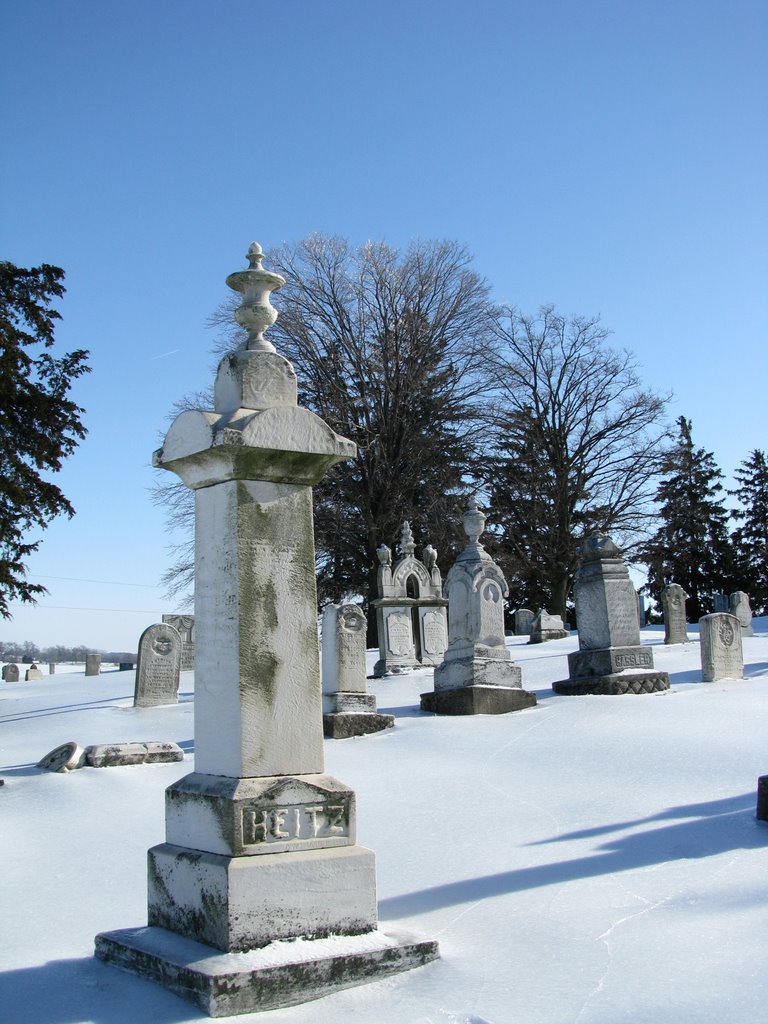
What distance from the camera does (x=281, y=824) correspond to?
4168 mm

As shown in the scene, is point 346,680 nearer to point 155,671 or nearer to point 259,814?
point 155,671

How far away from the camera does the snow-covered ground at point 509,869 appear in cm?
374

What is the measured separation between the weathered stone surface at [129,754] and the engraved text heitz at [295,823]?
5.59m

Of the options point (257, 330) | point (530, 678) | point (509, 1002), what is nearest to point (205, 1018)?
point (509, 1002)

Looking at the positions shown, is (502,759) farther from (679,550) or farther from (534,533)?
(679,550)

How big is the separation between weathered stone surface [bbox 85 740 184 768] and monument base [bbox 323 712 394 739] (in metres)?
2.48

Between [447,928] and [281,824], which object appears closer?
[281,824]

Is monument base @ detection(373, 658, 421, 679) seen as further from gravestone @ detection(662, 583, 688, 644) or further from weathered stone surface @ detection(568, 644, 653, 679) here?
weathered stone surface @ detection(568, 644, 653, 679)

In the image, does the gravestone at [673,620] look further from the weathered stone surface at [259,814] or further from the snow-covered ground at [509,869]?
the weathered stone surface at [259,814]

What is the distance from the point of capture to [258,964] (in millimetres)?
3750

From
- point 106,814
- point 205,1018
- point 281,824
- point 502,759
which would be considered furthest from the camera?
point 502,759

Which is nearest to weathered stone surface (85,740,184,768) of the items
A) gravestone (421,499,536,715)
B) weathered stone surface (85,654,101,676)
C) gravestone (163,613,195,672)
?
gravestone (421,499,536,715)

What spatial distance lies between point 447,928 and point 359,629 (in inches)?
330

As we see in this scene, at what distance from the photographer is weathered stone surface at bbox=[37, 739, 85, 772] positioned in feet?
30.1
